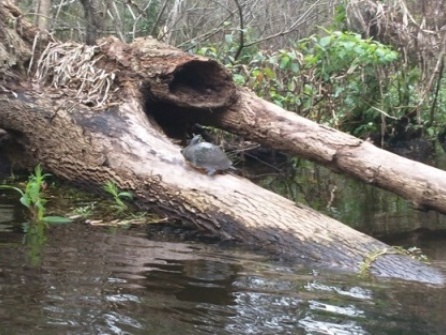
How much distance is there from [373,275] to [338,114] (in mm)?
6306

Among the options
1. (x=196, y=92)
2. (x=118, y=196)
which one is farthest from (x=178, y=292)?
(x=196, y=92)

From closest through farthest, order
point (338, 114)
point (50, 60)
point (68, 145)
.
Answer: point (68, 145), point (50, 60), point (338, 114)

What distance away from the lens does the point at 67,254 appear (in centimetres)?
440

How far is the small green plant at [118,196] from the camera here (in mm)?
5754

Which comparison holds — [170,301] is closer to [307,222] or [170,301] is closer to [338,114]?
[307,222]

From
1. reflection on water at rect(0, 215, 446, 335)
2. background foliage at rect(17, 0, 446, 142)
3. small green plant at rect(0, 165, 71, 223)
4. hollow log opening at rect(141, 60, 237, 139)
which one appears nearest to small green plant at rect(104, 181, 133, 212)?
small green plant at rect(0, 165, 71, 223)

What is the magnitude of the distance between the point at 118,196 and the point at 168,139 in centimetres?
80

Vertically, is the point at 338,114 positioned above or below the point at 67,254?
above

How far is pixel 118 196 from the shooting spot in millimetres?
5781

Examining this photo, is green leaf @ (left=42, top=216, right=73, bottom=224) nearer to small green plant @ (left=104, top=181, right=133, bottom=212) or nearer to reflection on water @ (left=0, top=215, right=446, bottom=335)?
small green plant @ (left=104, top=181, right=133, bottom=212)

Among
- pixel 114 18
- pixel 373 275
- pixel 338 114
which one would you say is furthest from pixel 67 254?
pixel 114 18

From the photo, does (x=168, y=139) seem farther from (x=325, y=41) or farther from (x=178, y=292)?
(x=325, y=41)

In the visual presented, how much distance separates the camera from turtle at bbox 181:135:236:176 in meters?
5.53

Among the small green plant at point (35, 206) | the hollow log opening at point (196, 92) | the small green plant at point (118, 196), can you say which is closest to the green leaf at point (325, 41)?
the hollow log opening at point (196, 92)
